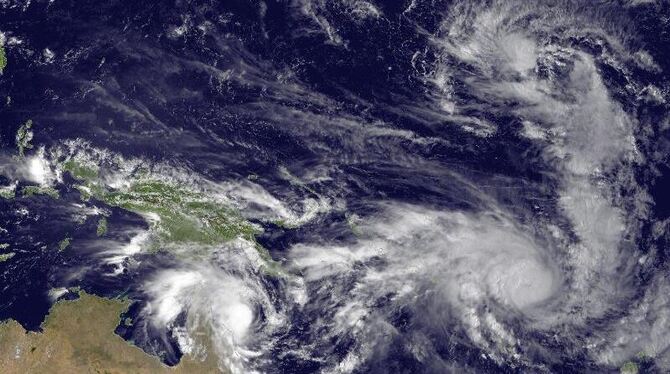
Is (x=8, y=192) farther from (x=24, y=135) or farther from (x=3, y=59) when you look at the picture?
(x=3, y=59)

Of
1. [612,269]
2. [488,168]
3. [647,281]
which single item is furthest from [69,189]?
[647,281]

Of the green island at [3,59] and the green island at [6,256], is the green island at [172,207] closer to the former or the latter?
the green island at [6,256]

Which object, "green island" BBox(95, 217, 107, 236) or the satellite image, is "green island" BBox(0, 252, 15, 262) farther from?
A: "green island" BBox(95, 217, 107, 236)

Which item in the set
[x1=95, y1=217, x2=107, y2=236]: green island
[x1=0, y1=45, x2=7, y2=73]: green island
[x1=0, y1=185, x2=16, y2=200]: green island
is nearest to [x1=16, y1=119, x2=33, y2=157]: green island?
[x1=0, y1=185, x2=16, y2=200]: green island

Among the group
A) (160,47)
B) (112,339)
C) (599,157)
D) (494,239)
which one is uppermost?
(599,157)

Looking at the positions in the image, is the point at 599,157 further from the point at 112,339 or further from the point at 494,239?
the point at 112,339

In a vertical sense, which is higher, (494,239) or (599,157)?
(599,157)

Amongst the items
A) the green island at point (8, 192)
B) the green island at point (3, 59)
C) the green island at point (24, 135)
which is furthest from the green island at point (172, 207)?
the green island at point (3, 59)
